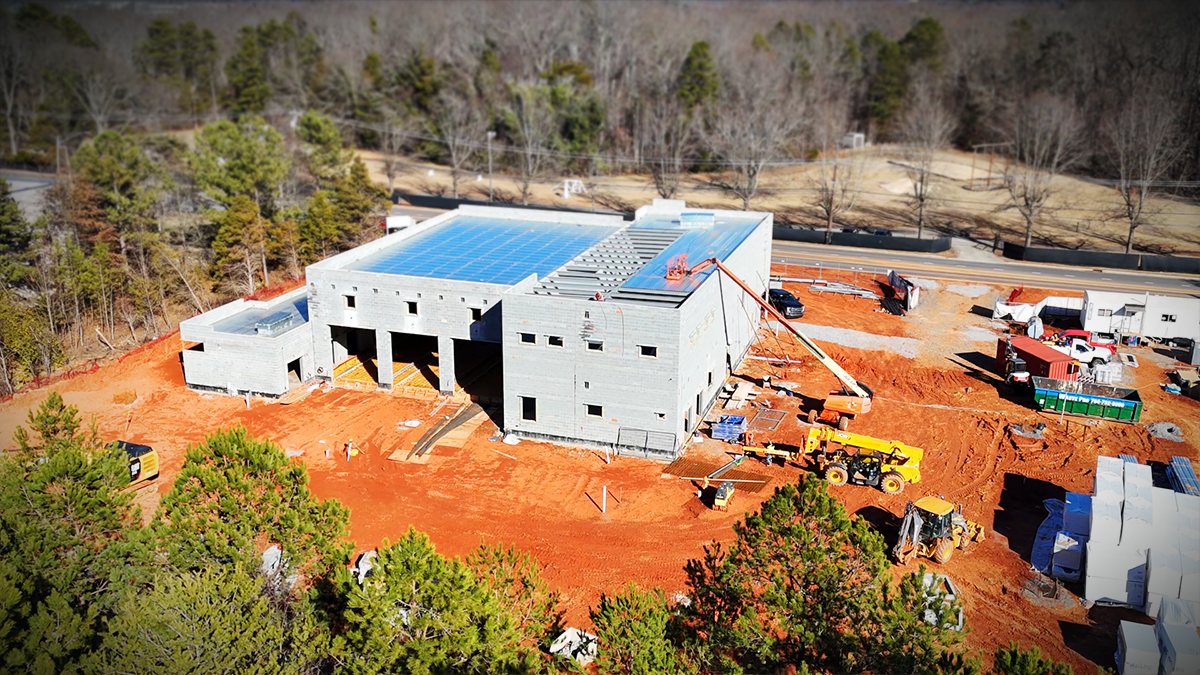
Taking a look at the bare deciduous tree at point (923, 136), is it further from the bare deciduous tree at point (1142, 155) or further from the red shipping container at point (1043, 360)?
the red shipping container at point (1043, 360)

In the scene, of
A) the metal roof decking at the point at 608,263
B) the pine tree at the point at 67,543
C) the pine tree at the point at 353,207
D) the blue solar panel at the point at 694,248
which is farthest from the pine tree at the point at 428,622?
the pine tree at the point at 353,207

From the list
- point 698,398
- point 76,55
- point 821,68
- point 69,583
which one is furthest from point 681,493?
point 76,55

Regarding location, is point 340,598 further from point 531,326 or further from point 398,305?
point 398,305

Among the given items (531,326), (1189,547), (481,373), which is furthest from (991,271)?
(531,326)

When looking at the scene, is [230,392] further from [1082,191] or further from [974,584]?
[1082,191]

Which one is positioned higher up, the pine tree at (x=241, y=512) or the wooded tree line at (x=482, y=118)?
the wooded tree line at (x=482, y=118)

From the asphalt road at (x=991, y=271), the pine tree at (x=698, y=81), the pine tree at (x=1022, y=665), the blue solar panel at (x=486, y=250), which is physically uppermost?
the pine tree at (x=698, y=81)
